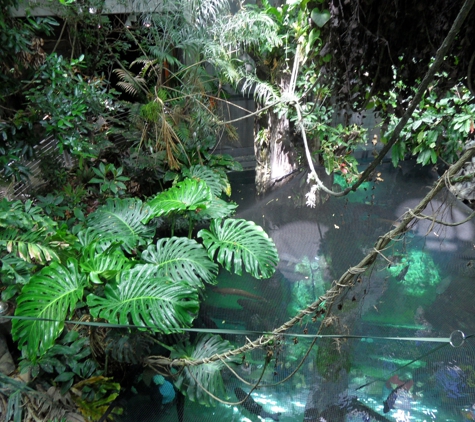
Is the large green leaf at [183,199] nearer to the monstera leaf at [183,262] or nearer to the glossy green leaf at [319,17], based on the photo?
the monstera leaf at [183,262]

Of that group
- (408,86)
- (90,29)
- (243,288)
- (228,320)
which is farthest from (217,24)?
(228,320)

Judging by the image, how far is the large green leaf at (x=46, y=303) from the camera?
1866 millimetres

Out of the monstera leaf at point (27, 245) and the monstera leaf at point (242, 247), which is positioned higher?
the monstera leaf at point (27, 245)

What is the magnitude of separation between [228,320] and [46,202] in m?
1.65

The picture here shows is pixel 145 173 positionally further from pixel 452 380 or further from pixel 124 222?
pixel 452 380

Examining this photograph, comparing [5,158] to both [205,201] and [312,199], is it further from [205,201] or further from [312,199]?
[312,199]

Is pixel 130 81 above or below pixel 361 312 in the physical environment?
above

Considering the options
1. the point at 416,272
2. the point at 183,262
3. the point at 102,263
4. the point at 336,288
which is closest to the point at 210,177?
the point at 183,262

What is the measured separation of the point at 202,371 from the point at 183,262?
60 cm

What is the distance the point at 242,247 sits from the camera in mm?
2596

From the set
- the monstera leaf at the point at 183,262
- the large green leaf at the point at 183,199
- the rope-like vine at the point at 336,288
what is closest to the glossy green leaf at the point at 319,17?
the rope-like vine at the point at 336,288

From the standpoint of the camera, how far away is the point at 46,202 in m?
3.05

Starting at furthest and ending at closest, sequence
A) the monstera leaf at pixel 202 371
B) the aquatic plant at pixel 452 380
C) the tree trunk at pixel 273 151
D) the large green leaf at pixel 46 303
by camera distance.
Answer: the tree trunk at pixel 273 151 → the monstera leaf at pixel 202 371 → the large green leaf at pixel 46 303 → the aquatic plant at pixel 452 380

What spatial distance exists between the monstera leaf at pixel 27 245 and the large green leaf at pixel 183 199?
2.23 feet
